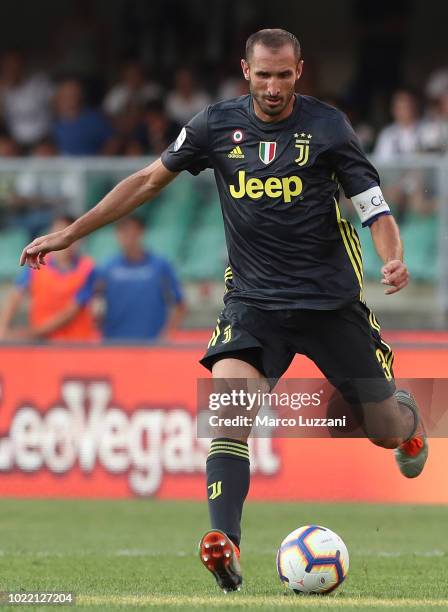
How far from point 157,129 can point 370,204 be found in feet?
29.7

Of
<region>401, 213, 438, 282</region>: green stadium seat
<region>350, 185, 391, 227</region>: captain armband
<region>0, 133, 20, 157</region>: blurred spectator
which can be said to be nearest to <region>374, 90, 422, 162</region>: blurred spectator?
<region>401, 213, 438, 282</region>: green stadium seat

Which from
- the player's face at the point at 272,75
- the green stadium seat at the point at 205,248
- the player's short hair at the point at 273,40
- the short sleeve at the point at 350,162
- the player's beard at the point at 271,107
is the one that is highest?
the player's short hair at the point at 273,40

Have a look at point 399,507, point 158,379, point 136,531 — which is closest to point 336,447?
point 399,507

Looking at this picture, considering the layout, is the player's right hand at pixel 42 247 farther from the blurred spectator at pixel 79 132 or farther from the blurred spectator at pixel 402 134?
the blurred spectator at pixel 79 132

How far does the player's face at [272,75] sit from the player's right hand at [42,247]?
109 centimetres

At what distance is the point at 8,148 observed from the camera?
1589cm

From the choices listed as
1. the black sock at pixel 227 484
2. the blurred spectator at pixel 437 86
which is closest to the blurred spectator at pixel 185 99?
the blurred spectator at pixel 437 86

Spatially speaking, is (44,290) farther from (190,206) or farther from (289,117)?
(289,117)

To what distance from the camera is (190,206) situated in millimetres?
13766

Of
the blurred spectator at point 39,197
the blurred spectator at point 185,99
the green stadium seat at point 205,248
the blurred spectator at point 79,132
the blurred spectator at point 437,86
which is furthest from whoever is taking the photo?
the blurred spectator at point 185,99

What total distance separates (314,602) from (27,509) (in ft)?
16.9

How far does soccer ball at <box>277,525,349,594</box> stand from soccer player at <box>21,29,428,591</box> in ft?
1.03

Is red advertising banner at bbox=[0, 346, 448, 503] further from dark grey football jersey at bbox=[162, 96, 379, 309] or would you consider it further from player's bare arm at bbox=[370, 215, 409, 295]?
player's bare arm at bbox=[370, 215, 409, 295]

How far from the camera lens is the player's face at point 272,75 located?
6.12m
